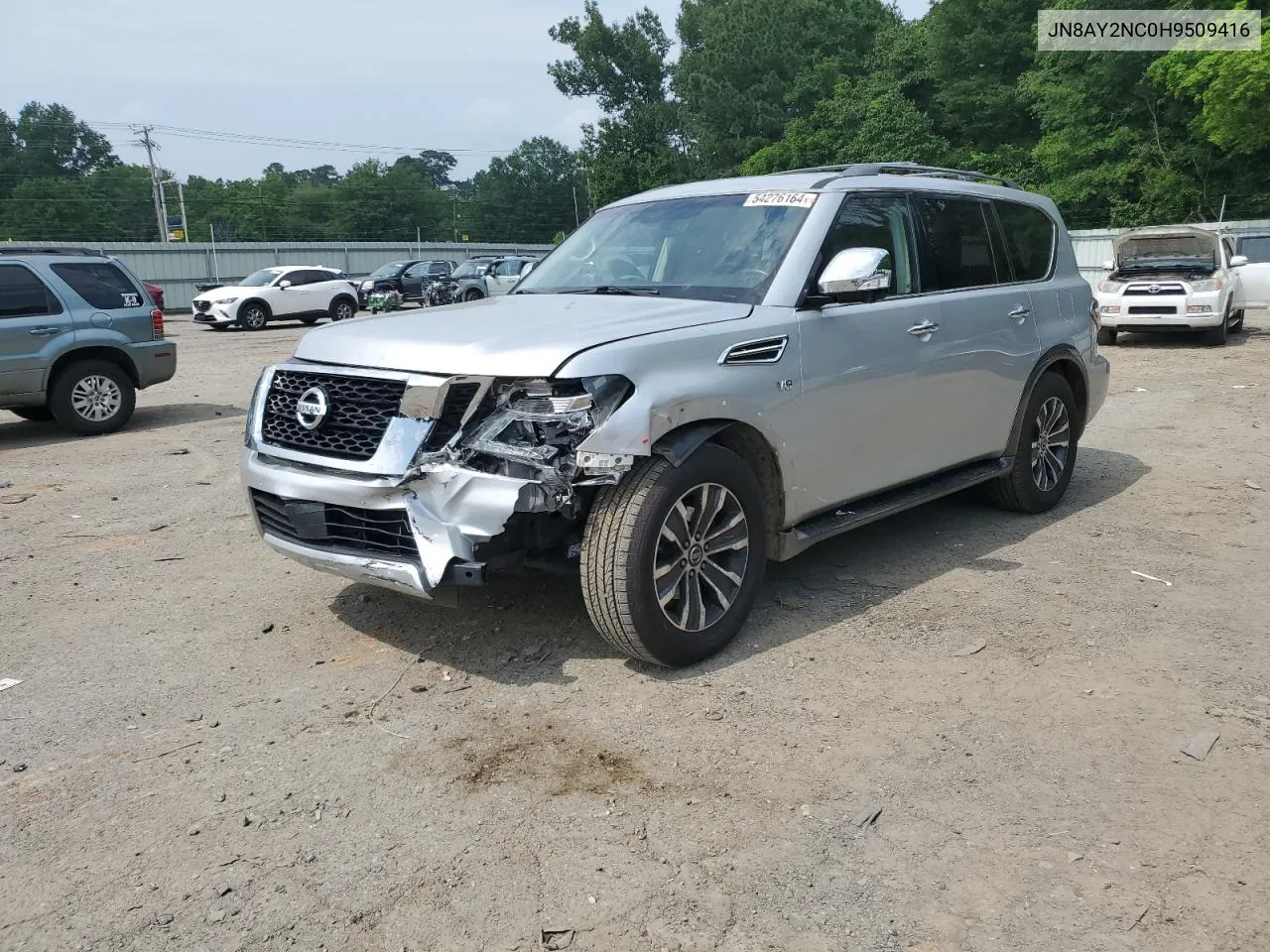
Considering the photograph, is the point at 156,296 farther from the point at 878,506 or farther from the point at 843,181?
the point at 878,506

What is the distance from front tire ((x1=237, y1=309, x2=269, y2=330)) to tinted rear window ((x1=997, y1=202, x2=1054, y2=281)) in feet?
73.4

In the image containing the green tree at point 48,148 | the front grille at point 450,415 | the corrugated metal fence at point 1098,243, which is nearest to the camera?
the front grille at point 450,415

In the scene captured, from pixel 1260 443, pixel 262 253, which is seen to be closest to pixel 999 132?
pixel 262 253

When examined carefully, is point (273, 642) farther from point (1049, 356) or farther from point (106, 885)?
point (1049, 356)

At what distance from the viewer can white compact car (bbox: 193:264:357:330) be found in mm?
25391

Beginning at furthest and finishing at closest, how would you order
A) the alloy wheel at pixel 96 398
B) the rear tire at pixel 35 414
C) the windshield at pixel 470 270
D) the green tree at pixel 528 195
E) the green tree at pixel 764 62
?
1. the green tree at pixel 528 195
2. the green tree at pixel 764 62
3. the windshield at pixel 470 270
4. the rear tire at pixel 35 414
5. the alloy wheel at pixel 96 398

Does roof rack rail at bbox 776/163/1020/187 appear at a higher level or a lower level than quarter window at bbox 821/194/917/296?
higher

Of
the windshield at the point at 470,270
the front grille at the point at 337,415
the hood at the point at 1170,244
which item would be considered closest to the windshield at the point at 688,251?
the front grille at the point at 337,415

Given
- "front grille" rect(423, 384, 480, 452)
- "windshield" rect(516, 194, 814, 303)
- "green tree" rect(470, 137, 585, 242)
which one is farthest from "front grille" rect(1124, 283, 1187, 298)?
"green tree" rect(470, 137, 585, 242)

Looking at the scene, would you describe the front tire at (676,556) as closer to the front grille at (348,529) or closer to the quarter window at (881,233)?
the front grille at (348,529)

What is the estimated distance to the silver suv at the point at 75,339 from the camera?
10.0 metres

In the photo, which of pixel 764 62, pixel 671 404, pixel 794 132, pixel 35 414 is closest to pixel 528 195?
pixel 764 62

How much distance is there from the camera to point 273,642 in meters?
4.70

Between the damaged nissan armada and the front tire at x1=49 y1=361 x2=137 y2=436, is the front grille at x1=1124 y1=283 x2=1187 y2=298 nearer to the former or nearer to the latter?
the damaged nissan armada
